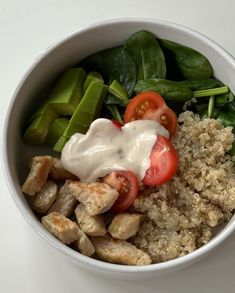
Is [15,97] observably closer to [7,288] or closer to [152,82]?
[152,82]

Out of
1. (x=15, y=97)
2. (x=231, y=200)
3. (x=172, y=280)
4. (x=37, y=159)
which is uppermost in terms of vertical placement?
(x=15, y=97)

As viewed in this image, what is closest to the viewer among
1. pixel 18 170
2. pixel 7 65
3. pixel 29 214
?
pixel 29 214

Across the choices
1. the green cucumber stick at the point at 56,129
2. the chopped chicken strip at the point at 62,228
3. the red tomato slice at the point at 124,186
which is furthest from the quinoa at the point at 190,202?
the green cucumber stick at the point at 56,129

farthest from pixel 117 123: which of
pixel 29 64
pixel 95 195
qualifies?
pixel 29 64

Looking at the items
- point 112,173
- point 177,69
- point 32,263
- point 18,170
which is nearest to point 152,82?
point 177,69

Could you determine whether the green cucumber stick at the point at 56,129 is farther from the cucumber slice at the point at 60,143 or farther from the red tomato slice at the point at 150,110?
the red tomato slice at the point at 150,110

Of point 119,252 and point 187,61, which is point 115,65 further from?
point 119,252
